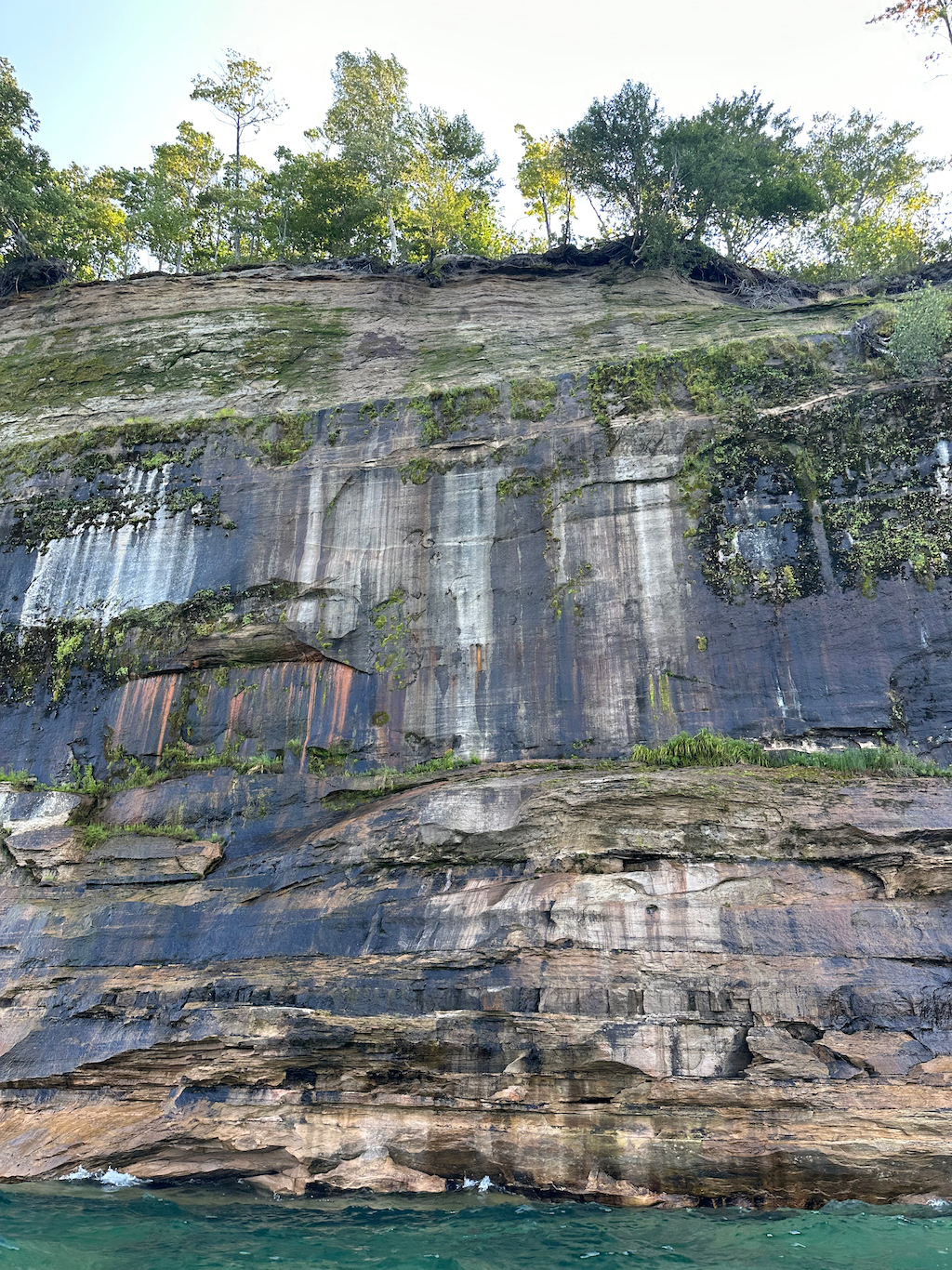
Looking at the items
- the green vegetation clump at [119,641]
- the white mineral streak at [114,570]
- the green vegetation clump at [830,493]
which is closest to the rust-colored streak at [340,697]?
the green vegetation clump at [119,641]

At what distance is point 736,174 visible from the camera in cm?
2050

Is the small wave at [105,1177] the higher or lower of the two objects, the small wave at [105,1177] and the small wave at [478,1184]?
the lower

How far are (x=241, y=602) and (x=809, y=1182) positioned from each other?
10792 millimetres

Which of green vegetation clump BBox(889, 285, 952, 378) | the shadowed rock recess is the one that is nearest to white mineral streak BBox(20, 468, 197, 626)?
the shadowed rock recess

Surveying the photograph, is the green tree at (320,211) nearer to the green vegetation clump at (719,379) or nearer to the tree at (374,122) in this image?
the tree at (374,122)

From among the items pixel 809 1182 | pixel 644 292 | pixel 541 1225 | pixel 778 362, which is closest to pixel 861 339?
pixel 778 362

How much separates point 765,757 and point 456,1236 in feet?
21.6

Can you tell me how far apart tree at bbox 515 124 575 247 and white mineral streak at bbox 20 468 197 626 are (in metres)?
17.7

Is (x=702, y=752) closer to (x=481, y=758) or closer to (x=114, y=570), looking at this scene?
(x=481, y=758)

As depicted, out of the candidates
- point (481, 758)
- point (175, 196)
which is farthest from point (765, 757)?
point (175, 196)

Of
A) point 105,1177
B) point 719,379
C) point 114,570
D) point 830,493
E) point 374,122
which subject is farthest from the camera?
point 374,122

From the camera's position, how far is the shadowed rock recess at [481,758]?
904cm

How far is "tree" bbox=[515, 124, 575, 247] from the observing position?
2708 cm

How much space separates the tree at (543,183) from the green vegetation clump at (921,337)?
15.7m
